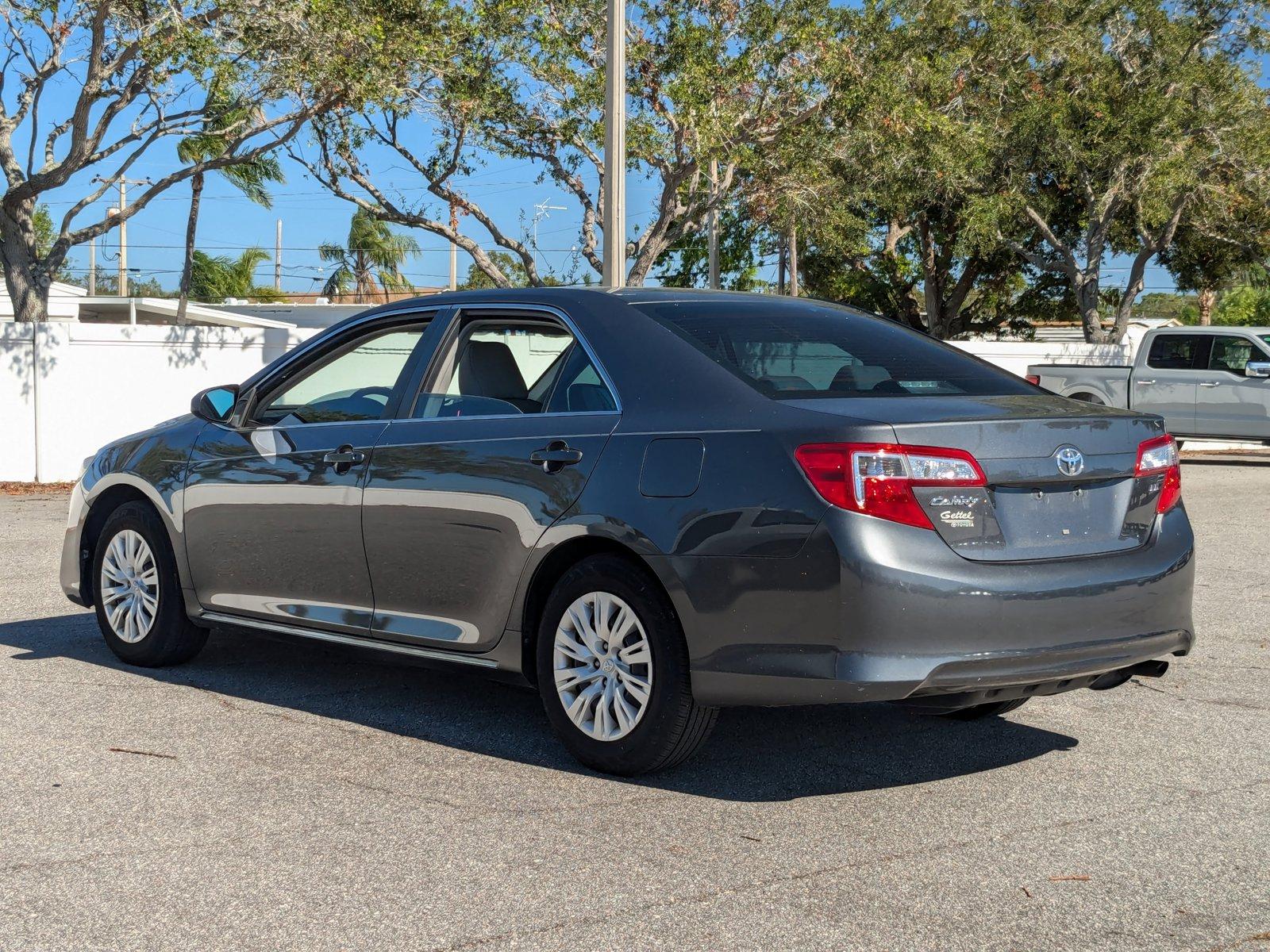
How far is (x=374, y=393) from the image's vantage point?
21.2 feet

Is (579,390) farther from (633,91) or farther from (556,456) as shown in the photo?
(633,91)

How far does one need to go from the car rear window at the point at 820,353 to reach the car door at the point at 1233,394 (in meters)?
19.3

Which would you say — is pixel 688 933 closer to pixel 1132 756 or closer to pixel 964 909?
pixel 964 909

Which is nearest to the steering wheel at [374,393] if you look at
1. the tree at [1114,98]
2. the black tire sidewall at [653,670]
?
the black tire sidewall at [653,670]

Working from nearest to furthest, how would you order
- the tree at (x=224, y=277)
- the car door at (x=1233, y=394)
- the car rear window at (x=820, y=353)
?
the car rear window at (x=820, y=353)
the car door at (x=1233, y=394)
the tree at (x=224, y=277)

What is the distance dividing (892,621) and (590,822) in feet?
3.69

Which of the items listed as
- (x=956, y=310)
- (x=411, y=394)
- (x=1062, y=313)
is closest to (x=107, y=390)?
(x=411, y=394)

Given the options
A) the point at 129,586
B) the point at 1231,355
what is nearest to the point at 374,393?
the point at 129,586

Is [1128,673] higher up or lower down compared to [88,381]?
lower down

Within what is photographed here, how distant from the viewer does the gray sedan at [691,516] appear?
475 centimetres

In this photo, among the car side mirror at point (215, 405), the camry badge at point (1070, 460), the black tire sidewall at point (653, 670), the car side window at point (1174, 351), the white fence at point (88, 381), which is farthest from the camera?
the car side window at point (1174, 351)

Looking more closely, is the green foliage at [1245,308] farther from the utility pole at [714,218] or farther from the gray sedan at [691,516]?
A: the gray sedan at [691,516]

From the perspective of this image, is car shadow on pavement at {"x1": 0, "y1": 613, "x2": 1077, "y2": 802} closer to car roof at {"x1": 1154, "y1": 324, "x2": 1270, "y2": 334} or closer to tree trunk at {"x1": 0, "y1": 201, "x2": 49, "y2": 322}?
tree trunk at {"x1": 0, "y1": 201, "x2": 49, "y2": 322}

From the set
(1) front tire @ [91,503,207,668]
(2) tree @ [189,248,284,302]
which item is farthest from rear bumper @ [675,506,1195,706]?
(2) tree @ [189,248,284,302]
